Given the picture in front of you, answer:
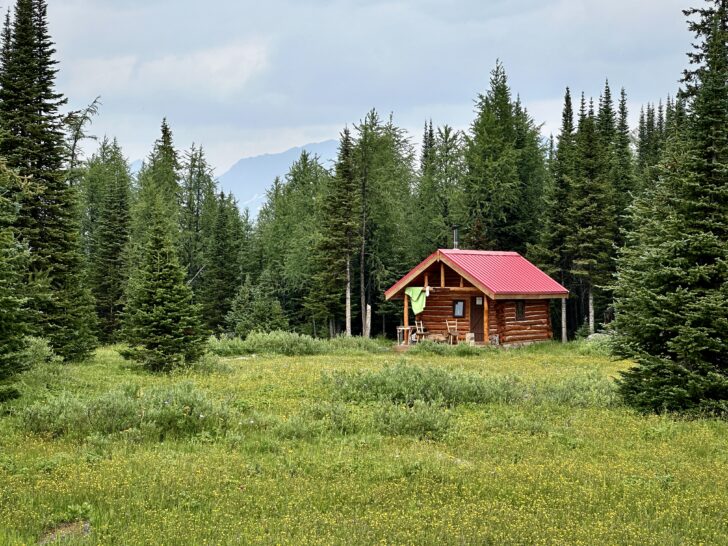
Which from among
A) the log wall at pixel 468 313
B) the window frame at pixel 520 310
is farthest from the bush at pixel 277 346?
the window frame at pixel 520 310

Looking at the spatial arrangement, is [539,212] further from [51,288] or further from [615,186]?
[51,288]

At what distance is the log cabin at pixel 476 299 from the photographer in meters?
32.6

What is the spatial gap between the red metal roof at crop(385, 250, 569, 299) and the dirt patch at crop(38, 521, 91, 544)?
25751 mm

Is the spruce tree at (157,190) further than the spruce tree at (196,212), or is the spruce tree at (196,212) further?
the spruce tree at (196,212)

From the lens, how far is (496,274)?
3325 cm

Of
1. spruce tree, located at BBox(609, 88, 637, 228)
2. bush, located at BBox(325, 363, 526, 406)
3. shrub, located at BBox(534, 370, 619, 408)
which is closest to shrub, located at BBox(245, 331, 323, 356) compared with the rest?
bush, located at BBox(325, 363, 526, 406)

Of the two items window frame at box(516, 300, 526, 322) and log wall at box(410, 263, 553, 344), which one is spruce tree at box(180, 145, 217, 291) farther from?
window frame at box(516, 300, 526, 322)

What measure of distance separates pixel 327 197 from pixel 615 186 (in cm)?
2203

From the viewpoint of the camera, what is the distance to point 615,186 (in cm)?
4566

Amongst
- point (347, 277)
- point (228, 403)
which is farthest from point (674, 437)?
point (347, 277)

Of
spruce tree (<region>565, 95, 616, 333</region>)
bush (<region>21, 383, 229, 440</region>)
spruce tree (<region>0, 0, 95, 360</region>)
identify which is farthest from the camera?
spruce tree (<region>565, 95, 616, 333</region>)

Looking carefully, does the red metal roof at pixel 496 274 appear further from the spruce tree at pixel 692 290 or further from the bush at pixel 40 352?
the bush at pixel 40 352

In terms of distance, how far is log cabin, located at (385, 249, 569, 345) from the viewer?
32.6m

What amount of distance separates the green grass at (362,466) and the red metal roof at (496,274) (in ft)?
52.8
